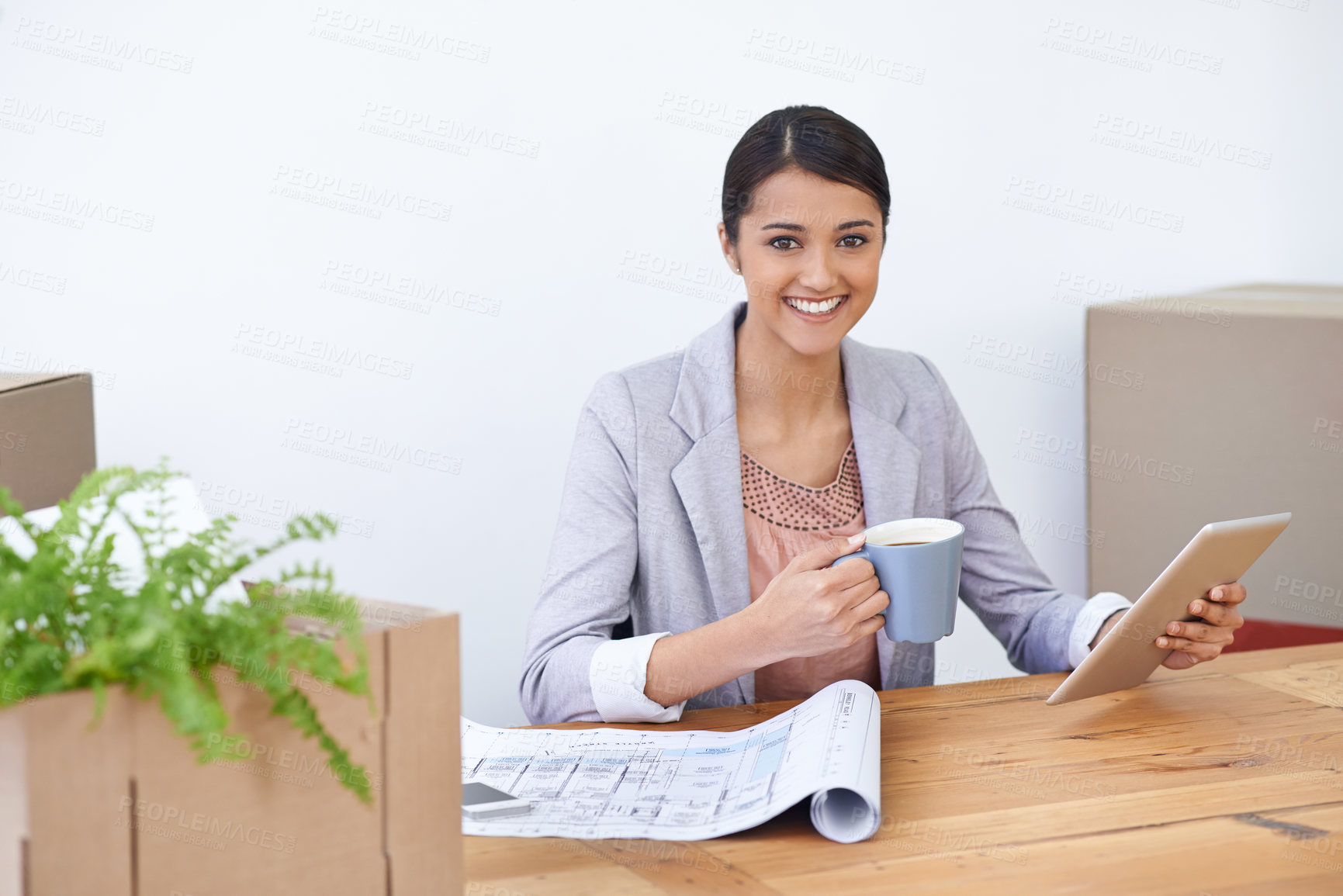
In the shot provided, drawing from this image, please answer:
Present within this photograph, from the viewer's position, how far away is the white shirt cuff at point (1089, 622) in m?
1.25

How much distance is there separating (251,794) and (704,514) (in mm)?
849

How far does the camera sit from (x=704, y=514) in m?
1.33

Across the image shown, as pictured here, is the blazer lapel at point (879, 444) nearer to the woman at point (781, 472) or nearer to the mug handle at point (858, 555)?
the woman at point (781, 472)

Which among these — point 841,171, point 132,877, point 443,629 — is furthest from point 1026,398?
point 132,877

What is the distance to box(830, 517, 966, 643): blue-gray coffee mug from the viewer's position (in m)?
0.97

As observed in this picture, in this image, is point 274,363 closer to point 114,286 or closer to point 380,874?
point 114,286

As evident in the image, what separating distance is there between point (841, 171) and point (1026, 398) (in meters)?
0.94

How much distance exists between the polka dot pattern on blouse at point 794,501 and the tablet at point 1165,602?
0.41 meters

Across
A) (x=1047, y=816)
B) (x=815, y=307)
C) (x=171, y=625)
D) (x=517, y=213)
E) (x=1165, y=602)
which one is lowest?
(x=1047, y=816)

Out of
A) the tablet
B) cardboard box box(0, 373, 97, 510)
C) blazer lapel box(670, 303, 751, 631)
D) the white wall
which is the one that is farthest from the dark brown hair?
cardboard box box(0, 373, 97, 510)

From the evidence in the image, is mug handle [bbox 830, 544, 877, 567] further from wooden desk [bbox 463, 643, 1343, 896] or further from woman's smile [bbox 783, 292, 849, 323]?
woman's smile [bbox 783, 292, 849, 323]

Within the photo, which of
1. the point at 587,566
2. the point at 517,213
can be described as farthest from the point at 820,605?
the point at 517,213

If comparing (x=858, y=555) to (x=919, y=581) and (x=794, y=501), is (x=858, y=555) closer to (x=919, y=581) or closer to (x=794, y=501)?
(x=919, y=581)

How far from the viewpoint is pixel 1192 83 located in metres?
2.10
